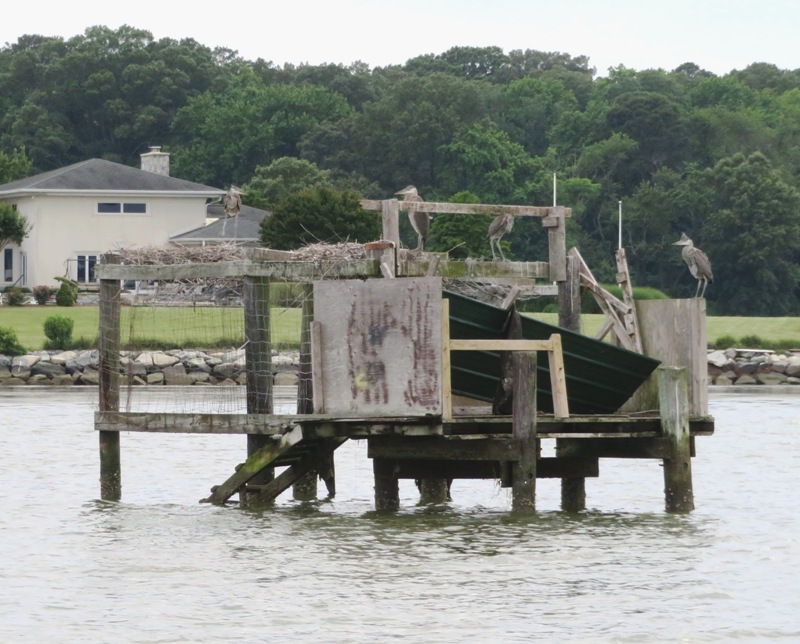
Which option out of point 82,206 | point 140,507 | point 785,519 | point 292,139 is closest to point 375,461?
point 140,507

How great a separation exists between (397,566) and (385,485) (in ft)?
10.6

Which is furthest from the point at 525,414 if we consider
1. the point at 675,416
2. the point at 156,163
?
the point at 156,163

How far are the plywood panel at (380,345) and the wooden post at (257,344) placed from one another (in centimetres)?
138

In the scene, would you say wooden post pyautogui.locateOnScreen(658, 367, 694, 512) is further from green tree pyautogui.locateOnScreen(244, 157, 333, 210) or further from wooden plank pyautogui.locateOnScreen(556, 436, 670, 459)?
green tree pyautogui.locateOnScreen(244, 157, 333, 210)

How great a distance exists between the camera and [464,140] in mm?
97625

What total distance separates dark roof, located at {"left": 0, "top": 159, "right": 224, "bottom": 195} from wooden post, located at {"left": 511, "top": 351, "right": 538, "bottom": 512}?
5926 centimetres

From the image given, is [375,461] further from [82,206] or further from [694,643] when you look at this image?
[82,206]

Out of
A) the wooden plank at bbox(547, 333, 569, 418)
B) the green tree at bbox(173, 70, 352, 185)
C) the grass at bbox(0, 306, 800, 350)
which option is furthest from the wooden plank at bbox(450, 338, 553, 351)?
the green tree at bbox(173, 70, 352, 185)

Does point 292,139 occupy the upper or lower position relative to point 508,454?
upper

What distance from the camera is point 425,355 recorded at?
56.9 ft

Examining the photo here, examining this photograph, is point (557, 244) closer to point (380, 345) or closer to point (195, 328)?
point (380, 345)

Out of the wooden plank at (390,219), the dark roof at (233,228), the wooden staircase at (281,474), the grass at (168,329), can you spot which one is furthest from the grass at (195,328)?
the wooden plank at (390,219)

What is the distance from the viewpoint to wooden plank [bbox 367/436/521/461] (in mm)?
18047

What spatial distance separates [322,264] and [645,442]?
4137 millimetres
